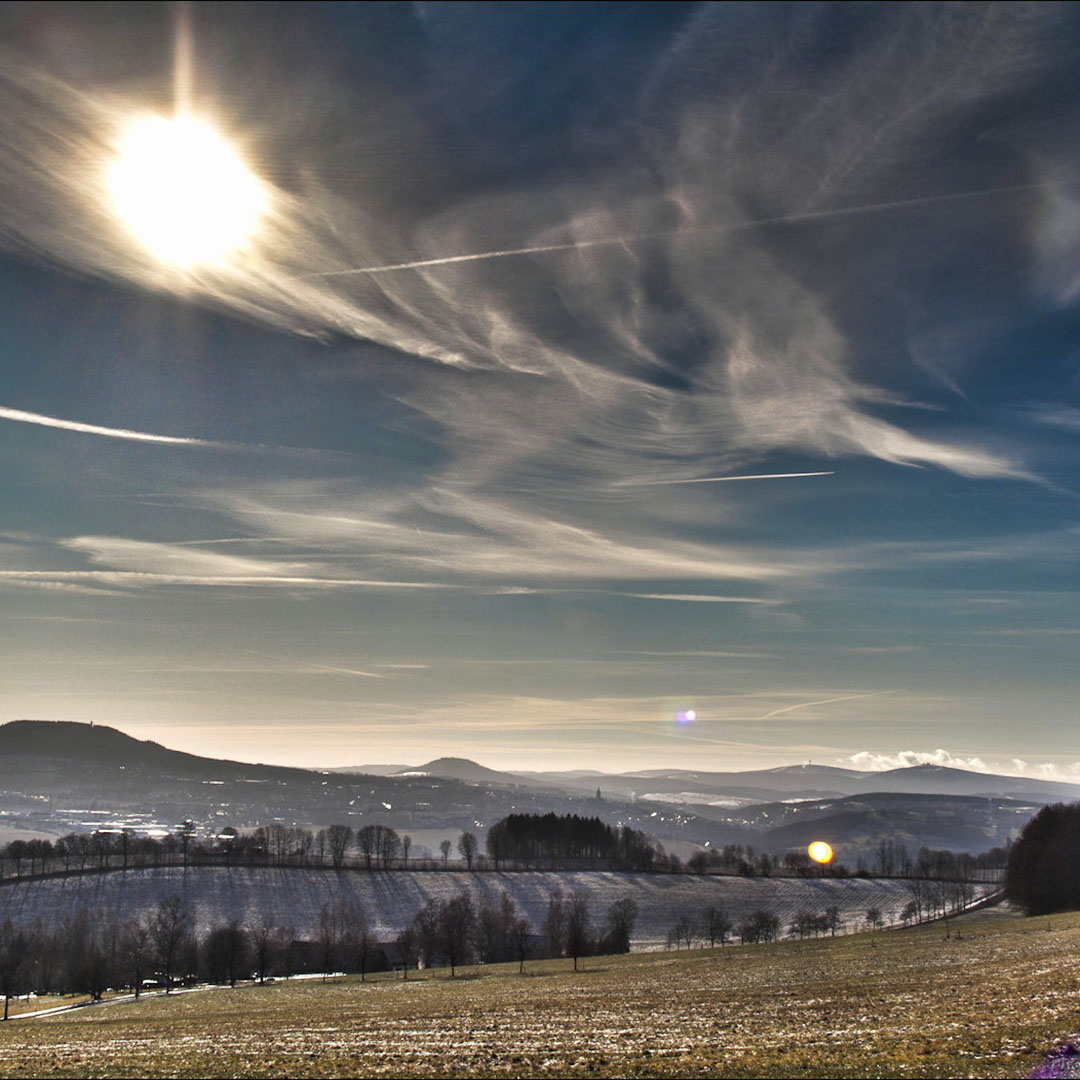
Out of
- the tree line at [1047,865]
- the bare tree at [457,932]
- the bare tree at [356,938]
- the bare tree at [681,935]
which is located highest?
the tree line at [1047,865]

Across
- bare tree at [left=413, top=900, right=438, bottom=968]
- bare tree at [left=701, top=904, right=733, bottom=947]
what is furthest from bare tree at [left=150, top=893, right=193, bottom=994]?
bare tree at [left=701, top=904, right=733, bottom=947]

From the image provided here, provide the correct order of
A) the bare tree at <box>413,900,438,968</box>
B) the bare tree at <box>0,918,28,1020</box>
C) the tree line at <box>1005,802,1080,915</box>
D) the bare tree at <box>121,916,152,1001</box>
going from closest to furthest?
the bare tree at <box>0,918,28,1020</box> → the bare tree at <box>121,916,152,1001</box> → the tree line at <box>1005,802,1080,915</box> → the bare tree at <box>413,900,438,968</box>

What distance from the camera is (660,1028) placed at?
35.1 meters

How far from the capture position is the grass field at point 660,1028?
25.9m

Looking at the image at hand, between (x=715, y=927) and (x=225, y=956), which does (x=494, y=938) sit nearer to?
(x=715, y=927)

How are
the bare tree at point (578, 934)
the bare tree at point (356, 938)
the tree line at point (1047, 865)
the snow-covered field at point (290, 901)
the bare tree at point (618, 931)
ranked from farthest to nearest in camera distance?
the snow-covered field at point (290, 901)
the bare tree at point (618, 931)
the bare tree at point (356, 938)
the tree line at point (1047, 865)
the bare tree at point (578, 934)

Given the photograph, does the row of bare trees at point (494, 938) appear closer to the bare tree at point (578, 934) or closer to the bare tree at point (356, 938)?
the bare tree at point (578, 934)

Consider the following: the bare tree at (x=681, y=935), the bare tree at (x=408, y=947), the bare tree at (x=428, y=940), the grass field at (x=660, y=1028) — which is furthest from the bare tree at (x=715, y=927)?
the grass field at (x=660, y=1028)

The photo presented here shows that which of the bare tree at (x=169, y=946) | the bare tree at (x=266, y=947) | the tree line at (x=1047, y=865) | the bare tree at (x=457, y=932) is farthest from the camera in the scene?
the bare tree at (x=457, y=932)

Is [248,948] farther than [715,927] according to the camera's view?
No

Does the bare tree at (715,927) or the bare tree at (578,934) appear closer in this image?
the bare tree at (578,934)

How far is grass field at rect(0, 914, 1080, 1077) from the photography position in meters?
25.9

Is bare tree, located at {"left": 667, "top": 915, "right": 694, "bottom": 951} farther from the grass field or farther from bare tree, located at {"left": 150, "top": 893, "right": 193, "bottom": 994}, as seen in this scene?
the grass field

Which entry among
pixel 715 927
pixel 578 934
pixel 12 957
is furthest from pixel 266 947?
pixel 715 927
